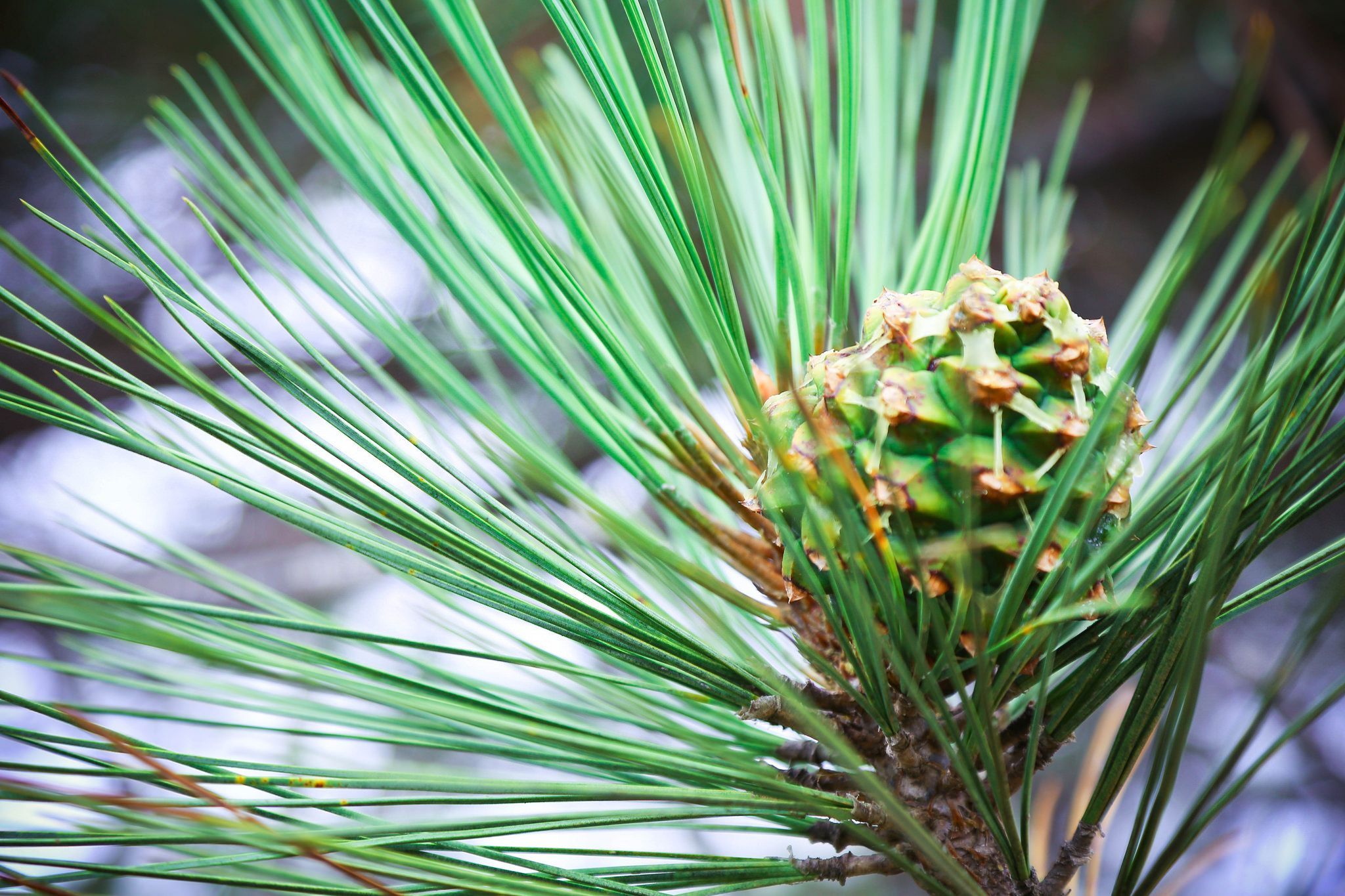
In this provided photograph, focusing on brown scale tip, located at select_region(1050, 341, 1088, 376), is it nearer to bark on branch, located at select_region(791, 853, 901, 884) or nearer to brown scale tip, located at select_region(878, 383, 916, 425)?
brown scale tip, located at select_region(878, 383, 916, 425)

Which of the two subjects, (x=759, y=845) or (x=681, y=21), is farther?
(x=759, y=845)

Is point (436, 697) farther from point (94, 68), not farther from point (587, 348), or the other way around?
point (94, 68)

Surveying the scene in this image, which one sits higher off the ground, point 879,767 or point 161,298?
point 161,298

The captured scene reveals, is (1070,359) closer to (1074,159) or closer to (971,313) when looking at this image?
(971,313)

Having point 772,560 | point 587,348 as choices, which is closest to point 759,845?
point 772,560

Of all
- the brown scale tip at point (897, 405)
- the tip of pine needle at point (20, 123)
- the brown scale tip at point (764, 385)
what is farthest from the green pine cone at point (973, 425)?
the tip of pine needle at point (20, 123)

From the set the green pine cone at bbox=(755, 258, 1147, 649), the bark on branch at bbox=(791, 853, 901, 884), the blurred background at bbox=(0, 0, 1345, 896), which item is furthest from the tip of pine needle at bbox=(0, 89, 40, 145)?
the blurred background at bbox=(0, 0, 1345, 896)

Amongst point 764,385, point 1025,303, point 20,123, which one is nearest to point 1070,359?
point 1025,303
